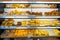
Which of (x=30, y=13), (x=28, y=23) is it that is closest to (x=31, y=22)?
(x=28, y=23)

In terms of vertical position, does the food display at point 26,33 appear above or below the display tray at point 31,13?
below

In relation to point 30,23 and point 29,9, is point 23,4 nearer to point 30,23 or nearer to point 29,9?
point 29,9

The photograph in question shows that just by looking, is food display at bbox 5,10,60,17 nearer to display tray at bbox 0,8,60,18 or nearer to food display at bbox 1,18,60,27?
display tray at bbox 0,8,60,18

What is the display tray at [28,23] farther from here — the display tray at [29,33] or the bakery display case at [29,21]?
the display tray at [29,33]

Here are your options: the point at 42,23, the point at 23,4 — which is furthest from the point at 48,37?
the point at 23,4

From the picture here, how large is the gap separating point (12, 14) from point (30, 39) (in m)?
0.73

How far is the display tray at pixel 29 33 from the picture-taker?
339 cm

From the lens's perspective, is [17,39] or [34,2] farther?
[17,39]

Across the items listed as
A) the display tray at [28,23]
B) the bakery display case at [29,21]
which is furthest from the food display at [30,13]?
the display tray at [28,23]

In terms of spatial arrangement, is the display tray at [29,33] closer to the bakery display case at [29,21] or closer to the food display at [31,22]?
the bakery display case at [29,21]

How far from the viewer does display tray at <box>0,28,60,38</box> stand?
3.39 m

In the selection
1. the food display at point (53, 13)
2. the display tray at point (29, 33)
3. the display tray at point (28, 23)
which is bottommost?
the display tray at point (29, 33)

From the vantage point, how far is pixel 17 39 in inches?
141

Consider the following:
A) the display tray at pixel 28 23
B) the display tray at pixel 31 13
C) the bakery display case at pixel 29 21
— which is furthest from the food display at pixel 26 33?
the display tray at pixel 31 13
